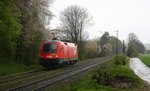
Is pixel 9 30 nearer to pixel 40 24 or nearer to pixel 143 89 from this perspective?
pixel 40 24

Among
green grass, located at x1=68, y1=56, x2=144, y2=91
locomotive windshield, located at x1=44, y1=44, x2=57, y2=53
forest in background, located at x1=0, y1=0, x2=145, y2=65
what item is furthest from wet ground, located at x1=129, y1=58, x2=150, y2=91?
forest in background, located at x1=0, y1=0, x2=145, y2=65

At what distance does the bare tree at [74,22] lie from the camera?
1690 inches

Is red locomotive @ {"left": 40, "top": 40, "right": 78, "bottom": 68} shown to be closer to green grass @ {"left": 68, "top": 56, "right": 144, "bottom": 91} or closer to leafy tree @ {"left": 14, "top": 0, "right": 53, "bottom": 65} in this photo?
leafy tree @ {"left": 14, "top": 0, "right": 53, "bottom": 65}

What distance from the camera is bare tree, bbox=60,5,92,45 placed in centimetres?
4294

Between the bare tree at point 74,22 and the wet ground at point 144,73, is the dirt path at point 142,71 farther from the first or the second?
the bare tree at point 74,22

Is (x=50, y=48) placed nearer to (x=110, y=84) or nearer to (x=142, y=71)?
(x=142, y=71)

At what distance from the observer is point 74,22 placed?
43.3 m

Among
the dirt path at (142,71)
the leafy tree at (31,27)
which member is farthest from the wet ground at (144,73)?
the leafy tree at (31,27)

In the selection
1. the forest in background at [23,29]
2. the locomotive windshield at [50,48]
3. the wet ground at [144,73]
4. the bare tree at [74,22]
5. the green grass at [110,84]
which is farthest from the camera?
the bare tree at [74,22]

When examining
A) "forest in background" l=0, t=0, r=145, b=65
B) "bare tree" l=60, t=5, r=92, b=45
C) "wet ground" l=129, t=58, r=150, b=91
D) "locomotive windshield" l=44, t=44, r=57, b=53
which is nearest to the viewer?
"wet ground" l=129, t=58, r=150, b=91

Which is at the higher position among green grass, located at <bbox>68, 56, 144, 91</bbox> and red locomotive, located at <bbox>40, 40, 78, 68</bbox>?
red locomotive, located at <bbox>40, 40, 78, 68</bbox>

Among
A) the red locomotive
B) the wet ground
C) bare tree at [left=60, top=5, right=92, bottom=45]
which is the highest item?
bare tree at [left=60, top=5, right=92, bottom=45]

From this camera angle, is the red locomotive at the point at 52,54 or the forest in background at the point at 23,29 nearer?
the forest in background at the point at 23,29

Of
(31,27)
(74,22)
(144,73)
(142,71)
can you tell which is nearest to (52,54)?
(31,27)
